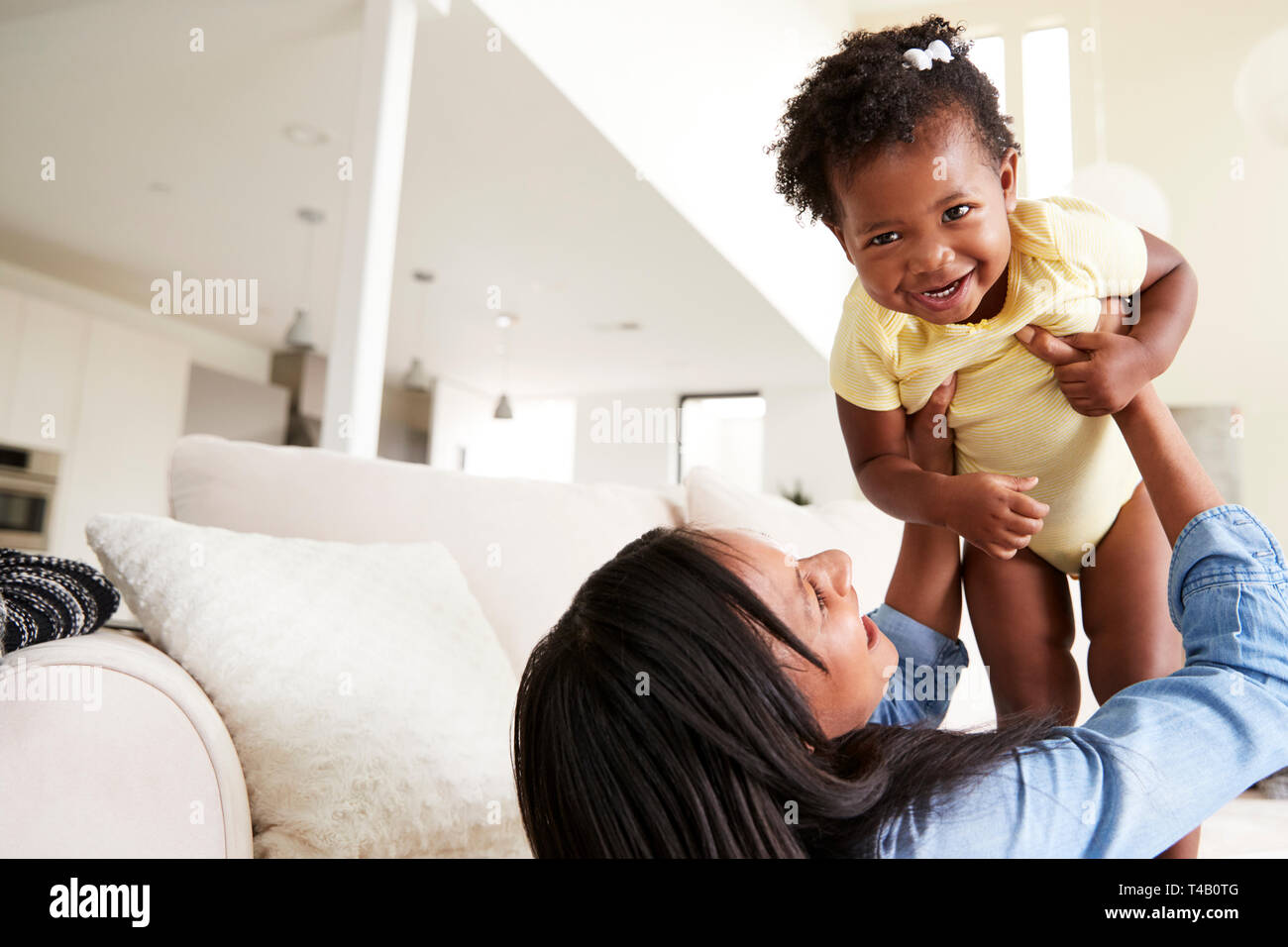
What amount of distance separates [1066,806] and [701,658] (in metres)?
0.21

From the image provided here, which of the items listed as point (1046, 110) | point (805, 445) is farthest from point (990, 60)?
point (805, 445)

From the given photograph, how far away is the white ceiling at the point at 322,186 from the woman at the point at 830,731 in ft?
8.16

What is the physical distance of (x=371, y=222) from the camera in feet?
8.09

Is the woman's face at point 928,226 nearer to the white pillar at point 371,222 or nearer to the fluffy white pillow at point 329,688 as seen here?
the fluffy white pillow at point 329,688

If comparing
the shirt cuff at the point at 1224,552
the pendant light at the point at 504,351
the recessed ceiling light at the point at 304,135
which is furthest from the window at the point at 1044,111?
the pendant light at the point at 504,351

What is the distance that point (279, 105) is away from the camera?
3.17 m

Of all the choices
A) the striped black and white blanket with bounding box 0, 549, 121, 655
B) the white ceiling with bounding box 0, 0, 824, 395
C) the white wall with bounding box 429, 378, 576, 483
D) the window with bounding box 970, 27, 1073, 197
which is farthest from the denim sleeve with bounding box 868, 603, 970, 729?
the white wall with bounding box 429, 378, 576, 483

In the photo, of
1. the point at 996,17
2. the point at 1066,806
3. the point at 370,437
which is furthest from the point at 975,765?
the point at 996,17

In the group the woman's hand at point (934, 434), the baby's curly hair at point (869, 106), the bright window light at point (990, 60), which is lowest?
the woman's hand at point (934, 434)

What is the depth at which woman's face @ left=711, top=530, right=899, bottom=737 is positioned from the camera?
554 millimetres

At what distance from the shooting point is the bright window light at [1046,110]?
215 cm

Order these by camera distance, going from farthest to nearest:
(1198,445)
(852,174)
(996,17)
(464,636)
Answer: (1198,445) → (996,17) → (464,636) → (852,174)

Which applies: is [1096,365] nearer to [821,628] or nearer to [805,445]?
[821,628]
